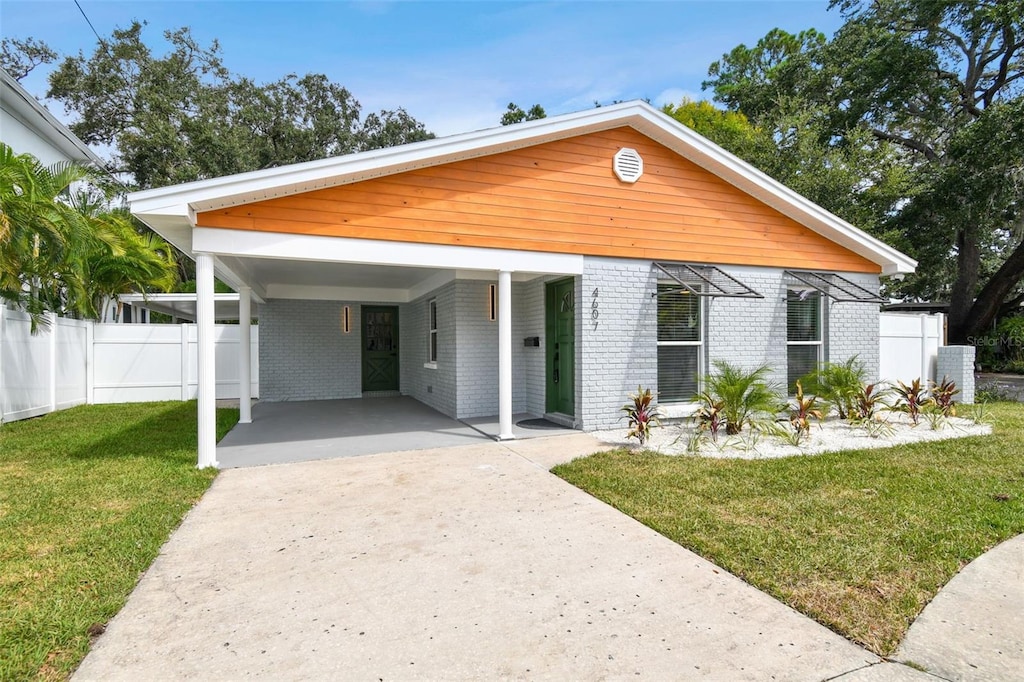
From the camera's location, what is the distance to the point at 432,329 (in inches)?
452

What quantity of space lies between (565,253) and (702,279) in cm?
246

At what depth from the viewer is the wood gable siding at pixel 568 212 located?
678 cm

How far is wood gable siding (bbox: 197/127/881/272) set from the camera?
22.2 feet

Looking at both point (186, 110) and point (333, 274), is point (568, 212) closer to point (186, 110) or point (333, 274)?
point (333, 274)

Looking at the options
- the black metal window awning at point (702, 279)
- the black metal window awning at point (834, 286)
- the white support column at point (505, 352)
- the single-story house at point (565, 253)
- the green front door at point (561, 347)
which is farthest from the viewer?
the black metal window awning at point (834, 286)

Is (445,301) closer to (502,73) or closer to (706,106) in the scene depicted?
(502,73)

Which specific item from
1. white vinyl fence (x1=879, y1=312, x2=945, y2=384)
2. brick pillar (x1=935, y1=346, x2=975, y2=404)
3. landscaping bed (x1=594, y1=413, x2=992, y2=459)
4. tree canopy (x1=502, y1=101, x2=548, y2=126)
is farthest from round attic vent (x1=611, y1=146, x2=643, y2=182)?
tree canopy (x1=502, y1=101, x2=548, y2=126)

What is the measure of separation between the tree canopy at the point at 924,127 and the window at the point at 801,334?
9531mm

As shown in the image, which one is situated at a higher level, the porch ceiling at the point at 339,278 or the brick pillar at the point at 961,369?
the porch ceiling at the point at 339,278

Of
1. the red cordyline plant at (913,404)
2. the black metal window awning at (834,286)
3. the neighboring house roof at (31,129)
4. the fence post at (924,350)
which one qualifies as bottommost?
the red cordyline plant at (913,404)

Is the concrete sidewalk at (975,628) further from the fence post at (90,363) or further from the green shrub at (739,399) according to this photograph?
the fence post at (90,363)

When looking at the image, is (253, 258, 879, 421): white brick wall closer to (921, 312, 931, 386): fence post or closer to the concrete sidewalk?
(921, 312, 931, 386): fence post

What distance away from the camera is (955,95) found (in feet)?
60.8

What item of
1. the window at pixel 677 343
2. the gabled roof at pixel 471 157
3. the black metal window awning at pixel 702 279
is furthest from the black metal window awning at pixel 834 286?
the window at pixel 677 343
